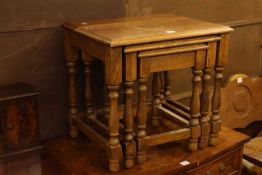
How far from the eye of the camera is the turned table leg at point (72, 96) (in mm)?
1789

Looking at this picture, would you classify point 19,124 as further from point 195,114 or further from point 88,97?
point 195,114

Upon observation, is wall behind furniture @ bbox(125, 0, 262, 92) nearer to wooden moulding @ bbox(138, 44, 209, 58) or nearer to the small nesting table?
the small nesting table

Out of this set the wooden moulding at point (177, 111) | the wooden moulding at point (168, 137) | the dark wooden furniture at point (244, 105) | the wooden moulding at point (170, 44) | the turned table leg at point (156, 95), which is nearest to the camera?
the wooden moulding at point (170, 44)

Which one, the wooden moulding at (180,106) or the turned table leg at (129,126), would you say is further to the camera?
the wooden moulding at (180,106)

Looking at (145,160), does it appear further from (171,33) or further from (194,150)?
(171,33)

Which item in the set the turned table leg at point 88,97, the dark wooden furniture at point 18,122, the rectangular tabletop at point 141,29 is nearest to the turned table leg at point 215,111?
the rectangular tabletop at point 141,29

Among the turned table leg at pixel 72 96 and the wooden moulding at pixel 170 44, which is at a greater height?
the wooden moulding at pixel 170 44

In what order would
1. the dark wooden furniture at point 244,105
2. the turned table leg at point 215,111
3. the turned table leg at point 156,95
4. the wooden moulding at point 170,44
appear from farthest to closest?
the dark wooden furniture at point 244,105 → the turned table leg at point 156,95 → the turned table leg at point 215,111 → the wooden moulding at point 170,44

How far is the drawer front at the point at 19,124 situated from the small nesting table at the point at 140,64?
239 mm

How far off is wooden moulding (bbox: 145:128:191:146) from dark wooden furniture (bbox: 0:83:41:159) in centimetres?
42

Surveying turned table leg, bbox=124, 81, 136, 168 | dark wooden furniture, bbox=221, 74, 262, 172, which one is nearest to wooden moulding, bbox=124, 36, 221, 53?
turned table leg, bbox=124, 81, 136, 168

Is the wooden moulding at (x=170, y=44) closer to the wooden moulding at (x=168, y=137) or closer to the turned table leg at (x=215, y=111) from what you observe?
the turned table leg at (x=215, y=111)

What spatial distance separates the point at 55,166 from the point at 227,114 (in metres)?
1.26

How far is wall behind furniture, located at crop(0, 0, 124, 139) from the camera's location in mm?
1684
